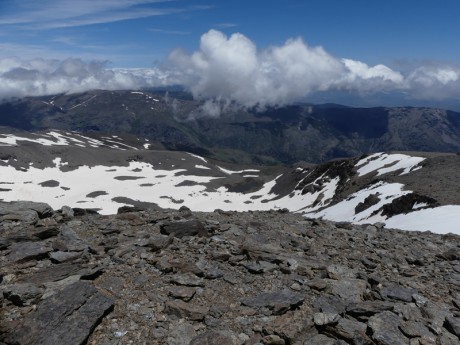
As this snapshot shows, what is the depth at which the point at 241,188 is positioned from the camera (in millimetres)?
151000

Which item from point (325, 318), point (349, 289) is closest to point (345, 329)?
point (325, 318)

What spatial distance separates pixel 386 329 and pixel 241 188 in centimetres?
14062

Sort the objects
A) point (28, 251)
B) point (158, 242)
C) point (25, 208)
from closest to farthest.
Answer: point (28, 251) → point (158, 242) → point (25, 208)

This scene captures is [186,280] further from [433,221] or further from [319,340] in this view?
[433,221]

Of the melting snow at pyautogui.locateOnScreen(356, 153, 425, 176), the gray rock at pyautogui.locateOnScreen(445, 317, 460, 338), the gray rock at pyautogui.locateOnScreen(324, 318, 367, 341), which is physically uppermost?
the gray rock at pyautogui.locateOnScreen(324, 318, 367, 341)

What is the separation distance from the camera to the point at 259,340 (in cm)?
971

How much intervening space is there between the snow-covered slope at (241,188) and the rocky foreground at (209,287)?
69.1 ft

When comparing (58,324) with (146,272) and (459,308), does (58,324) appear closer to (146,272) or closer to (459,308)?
(146,272)

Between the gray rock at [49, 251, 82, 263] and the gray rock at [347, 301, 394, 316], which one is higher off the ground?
the gray rock at [49, 251, 82, 263]

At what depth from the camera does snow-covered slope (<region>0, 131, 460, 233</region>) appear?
5250 cm

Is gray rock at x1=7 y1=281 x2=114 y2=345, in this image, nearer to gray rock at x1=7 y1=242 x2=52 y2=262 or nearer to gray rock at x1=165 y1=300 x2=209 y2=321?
gray rock at x1=165 y1=300 x2=209 y2=321

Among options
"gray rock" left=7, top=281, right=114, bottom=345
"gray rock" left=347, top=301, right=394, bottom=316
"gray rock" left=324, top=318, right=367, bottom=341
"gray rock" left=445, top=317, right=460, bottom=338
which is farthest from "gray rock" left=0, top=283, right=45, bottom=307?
"gray rock" left=445, top=317, right=460, bottom=338

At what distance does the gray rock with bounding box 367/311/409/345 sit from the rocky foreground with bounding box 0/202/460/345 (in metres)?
0.03

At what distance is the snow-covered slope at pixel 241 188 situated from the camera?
52500mm
